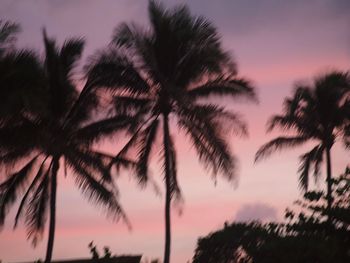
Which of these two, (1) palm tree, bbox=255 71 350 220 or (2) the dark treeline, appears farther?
(1) palm tree, bbox=255 71 350 220

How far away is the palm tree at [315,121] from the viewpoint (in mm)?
27875

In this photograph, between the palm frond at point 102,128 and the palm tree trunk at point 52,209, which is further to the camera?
the palm tree trunk at point 52,209

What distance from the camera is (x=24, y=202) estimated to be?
2139 cm

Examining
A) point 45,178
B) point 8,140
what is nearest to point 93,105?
point 45,178

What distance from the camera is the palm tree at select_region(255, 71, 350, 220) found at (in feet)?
91.5

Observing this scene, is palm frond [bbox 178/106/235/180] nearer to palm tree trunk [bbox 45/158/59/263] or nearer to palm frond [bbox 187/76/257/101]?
palm frond [bbox 187/76/257/101]

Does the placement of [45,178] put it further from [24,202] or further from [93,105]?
[93,105]

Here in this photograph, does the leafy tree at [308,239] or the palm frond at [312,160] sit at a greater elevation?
the palm frond at [312,160]

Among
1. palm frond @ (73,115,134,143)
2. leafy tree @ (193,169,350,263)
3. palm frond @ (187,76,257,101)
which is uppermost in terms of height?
palm frond @ (187,76,257,101)

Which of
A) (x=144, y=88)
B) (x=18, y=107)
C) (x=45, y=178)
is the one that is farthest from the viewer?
(x=45, y=178)

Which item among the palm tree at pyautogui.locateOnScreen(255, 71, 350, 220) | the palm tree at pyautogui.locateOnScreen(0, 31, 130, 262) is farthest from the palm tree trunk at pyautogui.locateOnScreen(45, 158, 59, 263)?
the palm tree at pyautogui.locateOnScreen(255, 71, 350, 220)

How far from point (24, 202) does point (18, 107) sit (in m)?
7.65

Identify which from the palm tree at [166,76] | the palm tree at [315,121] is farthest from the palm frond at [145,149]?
the palm tree at [315,121]

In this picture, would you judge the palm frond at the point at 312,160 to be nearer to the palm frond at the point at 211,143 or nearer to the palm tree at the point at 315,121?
the palm tree at the point at 315,121
